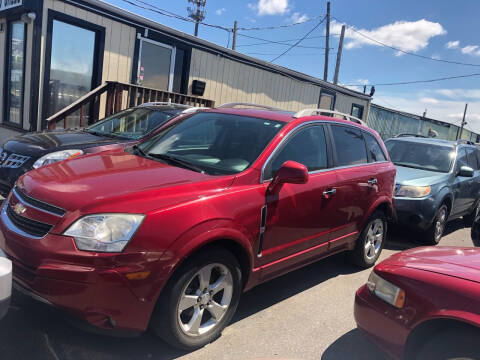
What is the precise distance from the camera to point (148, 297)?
244cm

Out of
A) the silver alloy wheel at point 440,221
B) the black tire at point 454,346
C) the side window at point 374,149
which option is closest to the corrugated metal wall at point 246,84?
the side window at point 374,149

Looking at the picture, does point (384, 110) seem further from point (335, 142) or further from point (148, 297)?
point (148, 297)

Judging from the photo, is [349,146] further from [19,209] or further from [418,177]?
[19,209]

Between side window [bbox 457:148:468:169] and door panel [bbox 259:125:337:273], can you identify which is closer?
door panel [bbox 259:125:337:273]

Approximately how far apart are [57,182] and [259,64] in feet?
35.6

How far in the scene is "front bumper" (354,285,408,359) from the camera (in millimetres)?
2402

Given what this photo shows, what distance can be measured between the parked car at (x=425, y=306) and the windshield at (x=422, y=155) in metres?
4.59

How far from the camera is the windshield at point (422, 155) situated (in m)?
7.01

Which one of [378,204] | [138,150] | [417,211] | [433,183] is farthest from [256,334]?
[433,183]

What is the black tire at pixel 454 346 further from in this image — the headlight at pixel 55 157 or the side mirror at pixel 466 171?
the side mirror at pixel 466 171

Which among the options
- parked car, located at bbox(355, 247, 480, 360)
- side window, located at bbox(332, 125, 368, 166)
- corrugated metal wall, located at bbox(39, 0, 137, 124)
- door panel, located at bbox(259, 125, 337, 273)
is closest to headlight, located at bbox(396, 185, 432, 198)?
side window, located at bbox(332, 125, 368, 166)

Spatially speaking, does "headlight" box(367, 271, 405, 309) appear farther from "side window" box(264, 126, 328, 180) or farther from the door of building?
the door of building

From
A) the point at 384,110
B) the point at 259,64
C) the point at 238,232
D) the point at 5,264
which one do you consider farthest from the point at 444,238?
the point at 384,110

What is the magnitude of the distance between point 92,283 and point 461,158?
22.9ft
